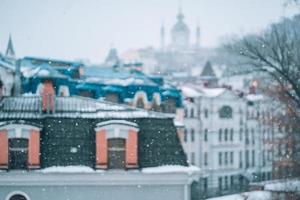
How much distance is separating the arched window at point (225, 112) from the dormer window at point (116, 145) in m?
27.1

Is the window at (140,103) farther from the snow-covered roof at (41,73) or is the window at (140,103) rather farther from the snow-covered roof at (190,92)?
the snow-covered roof at (190,92)

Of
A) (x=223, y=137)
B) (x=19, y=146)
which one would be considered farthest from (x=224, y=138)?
(x=19, y=146)

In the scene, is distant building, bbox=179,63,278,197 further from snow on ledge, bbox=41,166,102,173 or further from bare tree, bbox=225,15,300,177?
snow on ledge, bbox=41,166,102,173

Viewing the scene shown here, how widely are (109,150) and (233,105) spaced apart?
28.7m

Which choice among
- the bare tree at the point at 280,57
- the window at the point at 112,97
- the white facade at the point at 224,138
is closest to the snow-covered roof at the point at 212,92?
the white facade at the point at 224,138

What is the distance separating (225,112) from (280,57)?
1015 inches

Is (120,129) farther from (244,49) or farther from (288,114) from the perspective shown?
(288,114)

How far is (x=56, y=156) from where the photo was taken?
1325cm

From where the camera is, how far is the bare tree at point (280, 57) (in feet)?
48.2

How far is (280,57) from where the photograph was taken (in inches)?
589

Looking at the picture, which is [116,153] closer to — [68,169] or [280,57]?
[68,169]

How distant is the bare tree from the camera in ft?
48.2

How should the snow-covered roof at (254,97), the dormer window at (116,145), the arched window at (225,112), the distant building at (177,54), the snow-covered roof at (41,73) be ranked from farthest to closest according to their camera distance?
the distant building at (177,54) < the snow-covered roof at (254,97) < the arched window at (225,112) < the snow-covered roof at (41,73) < the dormer window at (116,145)

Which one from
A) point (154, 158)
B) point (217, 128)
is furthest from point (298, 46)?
point (217, 128)
